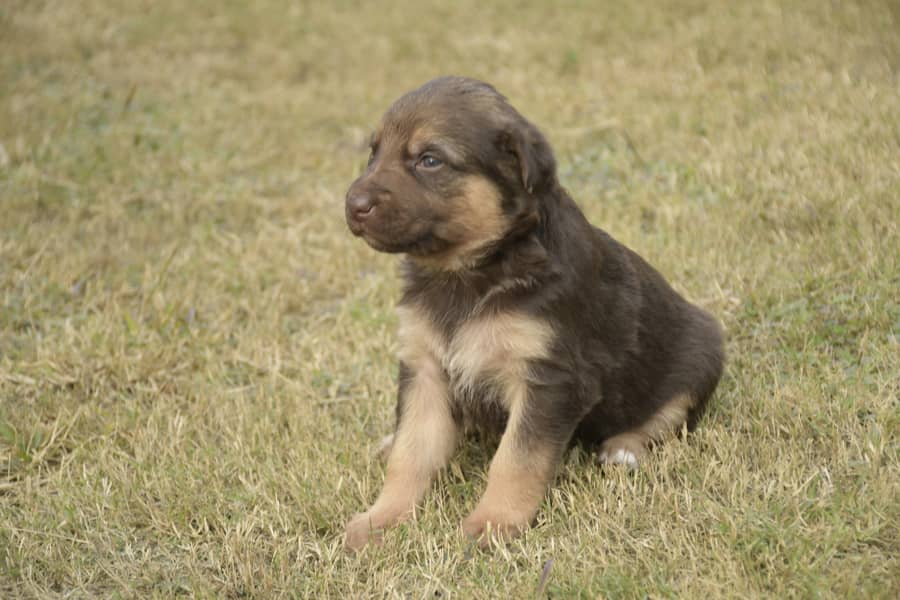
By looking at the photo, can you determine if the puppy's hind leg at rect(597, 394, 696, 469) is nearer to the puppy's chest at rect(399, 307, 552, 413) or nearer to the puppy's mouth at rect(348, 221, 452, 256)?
the puppy's chest at rect(399, 307, 552, 413)

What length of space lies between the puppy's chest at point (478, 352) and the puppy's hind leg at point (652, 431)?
25.5 inches

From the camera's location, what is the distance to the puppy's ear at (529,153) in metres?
3.84

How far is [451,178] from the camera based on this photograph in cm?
383

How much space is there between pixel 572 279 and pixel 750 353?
171 centimetres

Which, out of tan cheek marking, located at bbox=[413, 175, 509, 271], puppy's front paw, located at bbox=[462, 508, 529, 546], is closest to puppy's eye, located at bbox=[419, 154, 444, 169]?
tan cheek marking, located at bbox=[413, 175, 509, 271]

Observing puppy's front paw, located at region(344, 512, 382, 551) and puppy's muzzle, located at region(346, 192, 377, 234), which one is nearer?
puppy's muzzle, located at region(346, 192, 377, 234)

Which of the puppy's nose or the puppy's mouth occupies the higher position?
the puppy's nose

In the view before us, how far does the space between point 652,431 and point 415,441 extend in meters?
1.12

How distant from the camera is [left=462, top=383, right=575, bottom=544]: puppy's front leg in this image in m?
3.81

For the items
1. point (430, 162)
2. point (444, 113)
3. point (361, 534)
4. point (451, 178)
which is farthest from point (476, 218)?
point (361, 534)

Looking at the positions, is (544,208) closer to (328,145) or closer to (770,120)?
(770,120)

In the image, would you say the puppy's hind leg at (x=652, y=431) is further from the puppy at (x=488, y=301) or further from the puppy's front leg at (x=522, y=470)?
the puppy's front leg at (x=522, y=470)

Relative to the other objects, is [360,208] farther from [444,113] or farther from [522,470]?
[522,470]

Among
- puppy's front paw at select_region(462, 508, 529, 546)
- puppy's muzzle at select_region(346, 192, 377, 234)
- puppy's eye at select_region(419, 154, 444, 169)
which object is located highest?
puppy's eye at select_region(419, 154, 444, 169)
